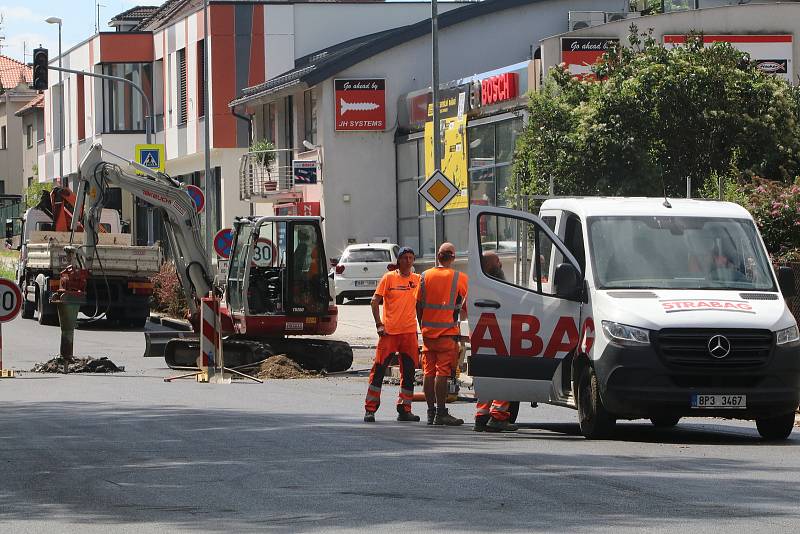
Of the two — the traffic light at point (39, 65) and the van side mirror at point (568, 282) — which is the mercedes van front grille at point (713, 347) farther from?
the traffic light at point (39, 65)

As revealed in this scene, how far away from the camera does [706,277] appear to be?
1434 centimetres

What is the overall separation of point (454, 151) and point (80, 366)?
21505 mm

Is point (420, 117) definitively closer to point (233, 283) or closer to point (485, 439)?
point (233, 283)

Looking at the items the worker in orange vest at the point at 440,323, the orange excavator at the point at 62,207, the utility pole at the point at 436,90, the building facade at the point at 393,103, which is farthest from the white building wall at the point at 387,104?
the worker in orange vest at the point at 440,323

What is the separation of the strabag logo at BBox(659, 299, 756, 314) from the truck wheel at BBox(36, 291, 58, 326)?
2461 centimetres

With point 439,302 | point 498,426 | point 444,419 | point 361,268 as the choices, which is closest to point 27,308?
point 361,268

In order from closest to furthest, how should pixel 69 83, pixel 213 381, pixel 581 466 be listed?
pixel 581 466, pixel 213 381, pixel 69 83

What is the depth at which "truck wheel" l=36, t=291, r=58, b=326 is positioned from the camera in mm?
36188

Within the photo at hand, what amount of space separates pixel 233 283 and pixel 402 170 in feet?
79.7

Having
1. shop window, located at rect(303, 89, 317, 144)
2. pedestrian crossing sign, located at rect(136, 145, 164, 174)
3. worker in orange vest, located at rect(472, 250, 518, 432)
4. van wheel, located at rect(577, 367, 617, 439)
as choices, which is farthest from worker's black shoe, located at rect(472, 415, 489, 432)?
shop window, located at rect(303, 89, 317, 144)

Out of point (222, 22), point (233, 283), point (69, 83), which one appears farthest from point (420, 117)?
point (69, 83)

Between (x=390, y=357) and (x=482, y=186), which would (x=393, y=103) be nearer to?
(x=482, y=186)

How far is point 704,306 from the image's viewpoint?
44.8 ft

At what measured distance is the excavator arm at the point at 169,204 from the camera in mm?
27234
